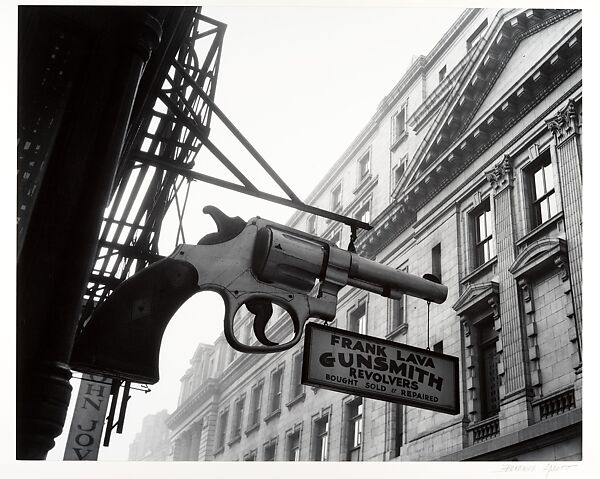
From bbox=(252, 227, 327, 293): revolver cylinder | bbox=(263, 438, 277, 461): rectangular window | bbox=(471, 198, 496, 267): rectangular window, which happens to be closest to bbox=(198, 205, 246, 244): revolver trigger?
bbox=(252, 227, 327, 293): revolver cylinder

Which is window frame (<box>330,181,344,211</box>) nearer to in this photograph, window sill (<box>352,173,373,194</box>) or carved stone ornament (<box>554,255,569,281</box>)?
window sill (<box>352,173,373,194</box>)

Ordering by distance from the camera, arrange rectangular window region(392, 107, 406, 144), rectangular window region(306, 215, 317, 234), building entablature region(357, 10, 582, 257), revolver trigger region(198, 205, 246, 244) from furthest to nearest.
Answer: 1. rectangular window region(306, 215, 317, 234)
2. rectangular window region(392, 107, 406, 144)
3. building entablature region(357, 10, 582, 257)
4. revolver trigger region(198, 205, 246, 244)

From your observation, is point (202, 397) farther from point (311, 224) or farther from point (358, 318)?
point (358, 318)

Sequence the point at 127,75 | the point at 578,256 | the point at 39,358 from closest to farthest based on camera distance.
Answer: the point at 39,358 → the point at 127,75 → the point at 578,256

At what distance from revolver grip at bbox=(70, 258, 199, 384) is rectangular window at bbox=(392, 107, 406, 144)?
1779cm

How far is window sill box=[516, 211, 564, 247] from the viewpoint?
10.5 meters

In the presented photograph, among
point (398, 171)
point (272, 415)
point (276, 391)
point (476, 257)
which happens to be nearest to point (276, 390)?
point (276, 391)

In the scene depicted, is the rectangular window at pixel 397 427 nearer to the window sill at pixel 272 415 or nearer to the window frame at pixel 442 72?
the window sill at pixel 272 415

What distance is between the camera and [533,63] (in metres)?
12.4

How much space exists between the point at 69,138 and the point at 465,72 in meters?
13.6

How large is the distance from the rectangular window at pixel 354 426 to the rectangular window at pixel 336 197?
8.73 m

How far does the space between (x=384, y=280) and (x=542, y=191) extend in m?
9.04
